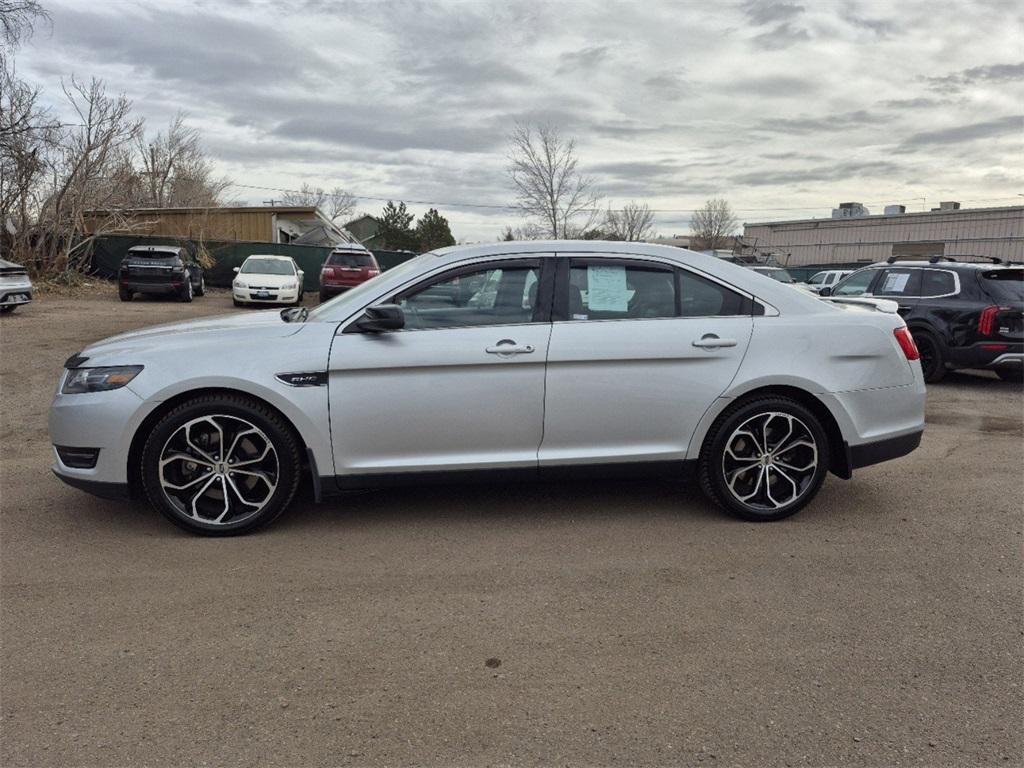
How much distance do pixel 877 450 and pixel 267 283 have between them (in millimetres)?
18917

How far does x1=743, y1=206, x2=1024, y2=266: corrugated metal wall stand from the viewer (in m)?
52.1

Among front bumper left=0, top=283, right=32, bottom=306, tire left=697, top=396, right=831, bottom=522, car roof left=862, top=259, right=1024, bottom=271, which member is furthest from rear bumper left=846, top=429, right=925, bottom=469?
front bumper left=0, top=283, right=32, bottom=306

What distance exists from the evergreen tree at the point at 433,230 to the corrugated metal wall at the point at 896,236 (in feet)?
91.8

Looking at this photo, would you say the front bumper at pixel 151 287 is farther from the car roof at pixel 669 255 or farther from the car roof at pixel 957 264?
the car roof at pixel 669 255

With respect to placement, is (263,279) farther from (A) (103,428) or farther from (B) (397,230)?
(B) (397,230)

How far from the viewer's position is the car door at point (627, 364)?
4160mm

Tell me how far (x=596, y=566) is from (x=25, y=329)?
44.7 ft

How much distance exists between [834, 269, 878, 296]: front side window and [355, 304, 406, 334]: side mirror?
870 cm

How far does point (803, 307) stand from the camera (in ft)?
14.6

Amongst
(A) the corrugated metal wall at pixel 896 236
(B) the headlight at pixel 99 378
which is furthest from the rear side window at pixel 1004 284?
(A) the corrugated metal wall at pixel 896 236

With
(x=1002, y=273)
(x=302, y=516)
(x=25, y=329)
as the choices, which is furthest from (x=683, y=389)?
(x=25, y=329)

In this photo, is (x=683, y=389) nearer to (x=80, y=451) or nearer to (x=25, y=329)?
(x=80, y=451)

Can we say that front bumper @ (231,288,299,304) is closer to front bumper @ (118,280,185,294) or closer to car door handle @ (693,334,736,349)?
front bumper @ (118,280,185,294)

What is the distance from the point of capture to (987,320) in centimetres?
891
